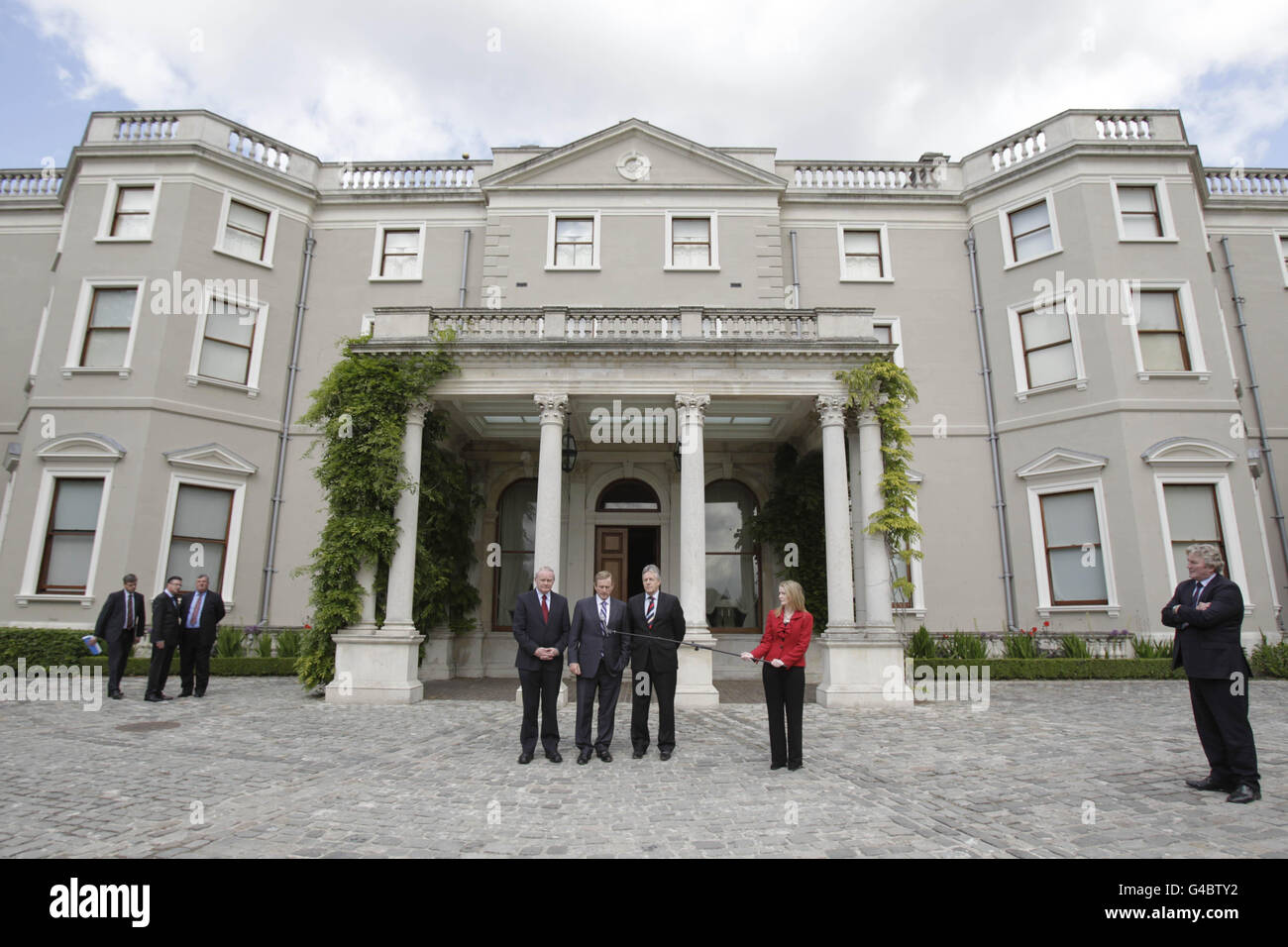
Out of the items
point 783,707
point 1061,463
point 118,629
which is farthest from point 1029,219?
point 118,629

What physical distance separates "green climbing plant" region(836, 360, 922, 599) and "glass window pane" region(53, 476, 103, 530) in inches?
637

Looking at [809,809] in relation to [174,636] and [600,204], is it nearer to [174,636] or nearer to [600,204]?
[174,636]

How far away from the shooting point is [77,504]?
14.9 meters

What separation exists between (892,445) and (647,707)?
292 inches

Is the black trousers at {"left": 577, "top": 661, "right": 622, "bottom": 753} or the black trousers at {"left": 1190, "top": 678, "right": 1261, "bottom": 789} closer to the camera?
the black trousers at {"left": 1190, "top": 678, "right": 1261, "bottom": 789}

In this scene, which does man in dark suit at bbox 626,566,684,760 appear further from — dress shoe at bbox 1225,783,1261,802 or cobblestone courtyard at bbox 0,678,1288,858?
dress shoe at bbox 1225,783,1261,802

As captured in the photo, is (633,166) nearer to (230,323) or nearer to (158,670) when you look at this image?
(230,323)

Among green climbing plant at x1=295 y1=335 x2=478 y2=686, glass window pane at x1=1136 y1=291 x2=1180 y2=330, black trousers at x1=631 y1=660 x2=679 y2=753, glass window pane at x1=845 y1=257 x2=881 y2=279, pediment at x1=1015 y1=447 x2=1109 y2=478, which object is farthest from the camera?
glass window pane at x1=845 y1=257 x2=881 y2=279

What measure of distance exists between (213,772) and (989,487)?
1671cm

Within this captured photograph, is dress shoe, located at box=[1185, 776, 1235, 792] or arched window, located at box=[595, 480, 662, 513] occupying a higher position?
arched window, located at box=[595, 480, 662, 513]

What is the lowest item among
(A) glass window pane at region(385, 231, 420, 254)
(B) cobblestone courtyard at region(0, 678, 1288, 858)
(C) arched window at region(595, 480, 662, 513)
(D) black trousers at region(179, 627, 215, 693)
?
(B) cobblestone courtyard at region(0, 678, 1288, 858)

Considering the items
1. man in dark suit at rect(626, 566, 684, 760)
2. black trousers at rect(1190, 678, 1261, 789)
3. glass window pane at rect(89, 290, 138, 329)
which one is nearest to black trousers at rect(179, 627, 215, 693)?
man in dark suit at rect(626, 566, 684, 760)

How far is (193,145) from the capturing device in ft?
54.1

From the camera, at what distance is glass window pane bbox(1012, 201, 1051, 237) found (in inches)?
675
